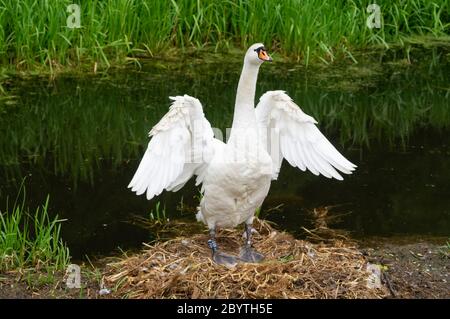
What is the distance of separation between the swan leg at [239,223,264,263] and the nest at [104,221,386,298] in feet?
0.23

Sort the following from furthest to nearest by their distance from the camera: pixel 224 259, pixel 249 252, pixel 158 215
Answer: pixel 158 215 < pixel 249 252 < pixel 224 259

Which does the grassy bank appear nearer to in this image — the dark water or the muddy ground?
the dark water

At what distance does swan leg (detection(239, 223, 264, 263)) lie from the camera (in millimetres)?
6719

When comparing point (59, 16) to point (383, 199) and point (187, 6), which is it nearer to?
point (187, 6)

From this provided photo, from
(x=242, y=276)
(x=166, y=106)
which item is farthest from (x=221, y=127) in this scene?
(x=242, y=276)

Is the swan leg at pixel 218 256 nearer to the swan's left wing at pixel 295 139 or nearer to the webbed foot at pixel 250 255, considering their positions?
the webbed foot at pixel 250 255

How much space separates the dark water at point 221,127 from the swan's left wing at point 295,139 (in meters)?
1.11

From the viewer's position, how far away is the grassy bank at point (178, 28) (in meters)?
10.9

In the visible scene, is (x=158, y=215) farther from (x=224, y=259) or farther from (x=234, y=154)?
(x=234, y=154)

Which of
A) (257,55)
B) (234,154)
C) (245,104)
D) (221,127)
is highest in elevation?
(257,55)

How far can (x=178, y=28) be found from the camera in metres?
11.8

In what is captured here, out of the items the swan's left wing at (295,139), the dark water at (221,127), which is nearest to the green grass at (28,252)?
the dark water at (221,127)

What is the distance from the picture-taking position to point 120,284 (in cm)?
623

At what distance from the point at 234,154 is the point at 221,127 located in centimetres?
349
